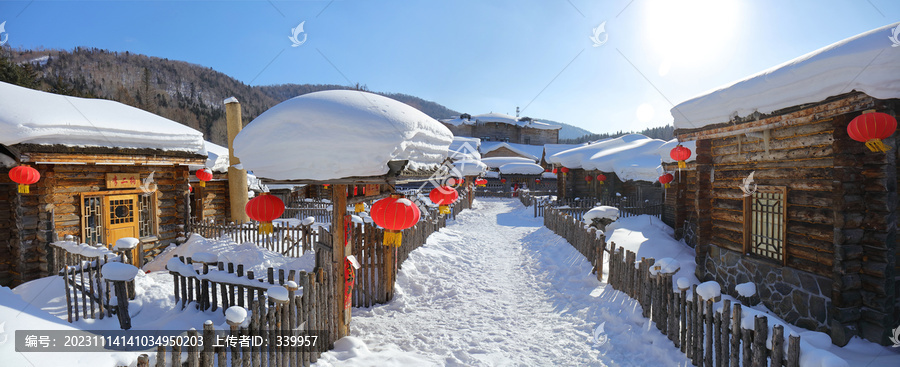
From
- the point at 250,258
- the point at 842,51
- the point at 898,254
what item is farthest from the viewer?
the point at 250,258

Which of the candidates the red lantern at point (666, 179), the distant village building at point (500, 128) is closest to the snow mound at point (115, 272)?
the red lantern at point (666, 179)

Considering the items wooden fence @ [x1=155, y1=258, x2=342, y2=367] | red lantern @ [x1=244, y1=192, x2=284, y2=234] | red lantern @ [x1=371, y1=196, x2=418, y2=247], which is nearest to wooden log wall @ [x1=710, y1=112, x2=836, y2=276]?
red lantern @ [x1=371, y1=196, x2=418, y2=247]

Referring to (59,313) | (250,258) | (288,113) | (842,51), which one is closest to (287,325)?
(288,113)

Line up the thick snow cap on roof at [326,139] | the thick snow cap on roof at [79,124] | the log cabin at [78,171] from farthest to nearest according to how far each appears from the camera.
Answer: the log cabin at [78,171] → the thick snow cap on roof at [79,124] → the thick snow cap on roof at [326,139]

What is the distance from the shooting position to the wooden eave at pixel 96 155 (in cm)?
779

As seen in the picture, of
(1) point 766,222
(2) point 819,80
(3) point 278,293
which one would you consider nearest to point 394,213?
(3) point 278,293

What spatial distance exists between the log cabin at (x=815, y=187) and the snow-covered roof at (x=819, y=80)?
0.02 metres

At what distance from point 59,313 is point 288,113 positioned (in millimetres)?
6228

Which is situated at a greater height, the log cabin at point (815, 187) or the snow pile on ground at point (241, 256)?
the log cabin at point (815, 187)

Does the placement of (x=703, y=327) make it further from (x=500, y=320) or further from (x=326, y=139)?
(x=326, y=139)

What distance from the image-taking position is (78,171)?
9172 millimetres

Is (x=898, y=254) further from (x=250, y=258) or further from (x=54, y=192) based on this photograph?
(x=54, y=192)

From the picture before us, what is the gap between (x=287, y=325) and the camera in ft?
14.1

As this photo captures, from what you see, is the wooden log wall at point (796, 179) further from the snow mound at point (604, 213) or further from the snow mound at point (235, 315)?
the snow mound at point (235, 315)
